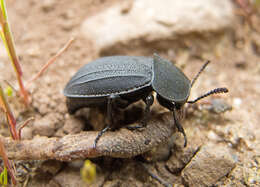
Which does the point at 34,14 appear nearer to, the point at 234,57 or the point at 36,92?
the point at 36,92

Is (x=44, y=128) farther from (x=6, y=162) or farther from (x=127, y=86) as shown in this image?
(x=127, y=86)

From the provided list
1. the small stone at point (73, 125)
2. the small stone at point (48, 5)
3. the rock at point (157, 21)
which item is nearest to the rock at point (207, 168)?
the small stone at point (73, 125)

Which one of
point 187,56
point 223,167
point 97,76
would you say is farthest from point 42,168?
point 187,56

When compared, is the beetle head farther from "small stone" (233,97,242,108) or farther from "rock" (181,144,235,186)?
"small stone" (233,97,242,108)

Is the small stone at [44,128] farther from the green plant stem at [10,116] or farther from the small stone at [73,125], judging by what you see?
the green plant stem at [10,116]

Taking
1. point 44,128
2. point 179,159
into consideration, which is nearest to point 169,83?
point 179,159

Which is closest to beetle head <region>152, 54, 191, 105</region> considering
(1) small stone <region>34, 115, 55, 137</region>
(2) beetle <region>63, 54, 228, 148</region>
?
(2) beetle <region>63, 54, 228, 148</region>
